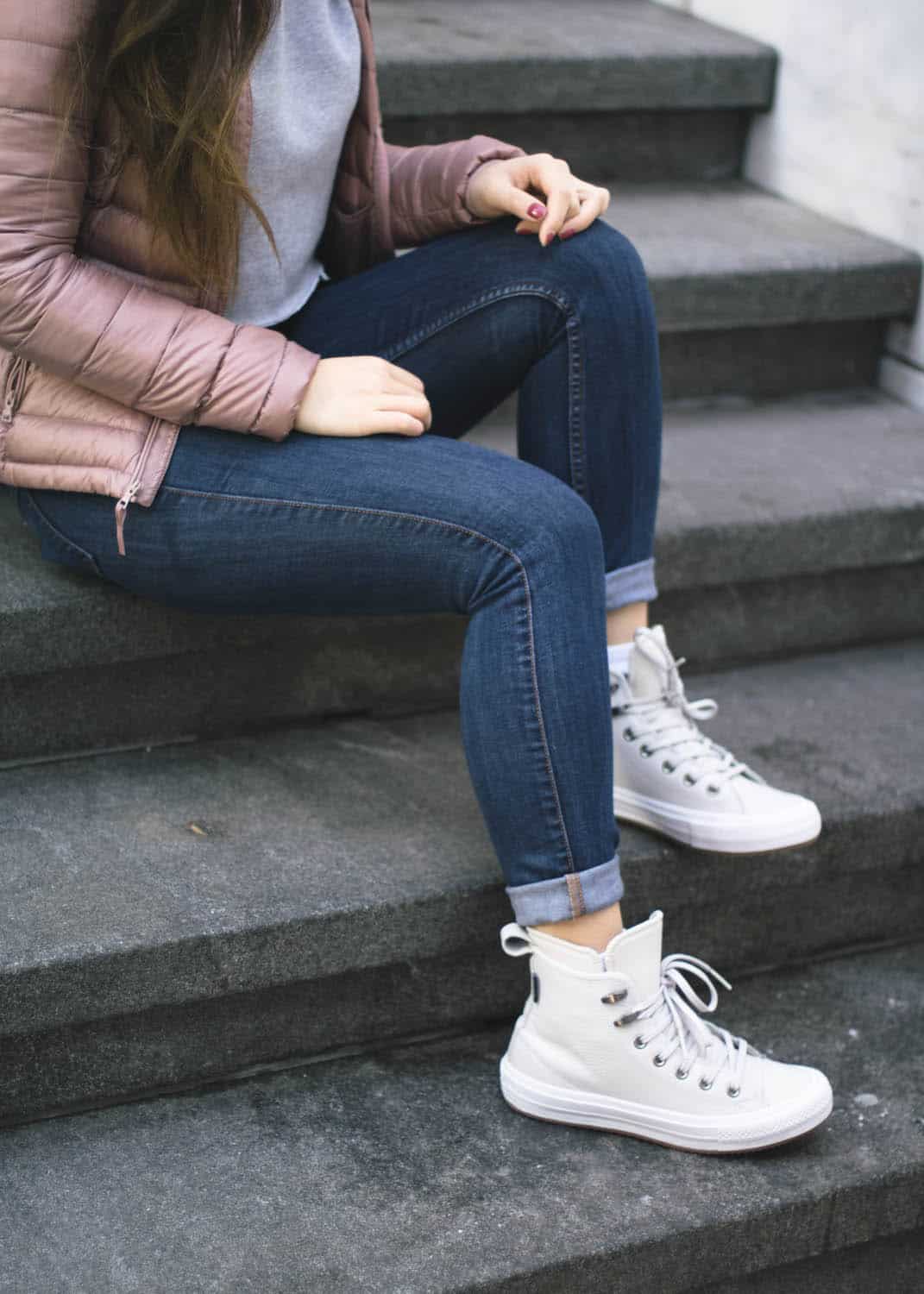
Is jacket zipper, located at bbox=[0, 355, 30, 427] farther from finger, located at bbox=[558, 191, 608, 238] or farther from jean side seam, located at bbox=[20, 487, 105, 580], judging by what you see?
finger, located at bbox=[558, 191, 608, 238]

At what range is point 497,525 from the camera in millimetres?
1349

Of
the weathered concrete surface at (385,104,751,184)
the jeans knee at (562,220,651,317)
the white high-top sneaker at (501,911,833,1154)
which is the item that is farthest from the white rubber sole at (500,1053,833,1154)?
the weathered concrete surface at (385,104,751,184)

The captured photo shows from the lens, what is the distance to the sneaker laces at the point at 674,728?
5.20 feet

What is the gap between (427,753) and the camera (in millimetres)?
1764

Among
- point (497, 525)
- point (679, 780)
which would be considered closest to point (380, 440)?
point (497, 525)

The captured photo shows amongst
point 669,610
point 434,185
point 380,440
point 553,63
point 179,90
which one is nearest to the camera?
point 179,90

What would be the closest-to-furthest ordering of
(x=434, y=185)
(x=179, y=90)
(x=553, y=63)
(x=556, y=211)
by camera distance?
(x=179, y=90) < (x=556, y=211) < (x=434, y=185) < (x=553, y=63)

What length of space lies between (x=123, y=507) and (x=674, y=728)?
64 centimetres

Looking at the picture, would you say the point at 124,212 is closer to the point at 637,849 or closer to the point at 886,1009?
the point at 637,849

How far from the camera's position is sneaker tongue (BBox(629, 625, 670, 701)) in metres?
1.60

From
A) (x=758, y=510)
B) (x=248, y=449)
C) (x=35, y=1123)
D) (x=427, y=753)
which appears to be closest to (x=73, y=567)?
(x=248, y=449)

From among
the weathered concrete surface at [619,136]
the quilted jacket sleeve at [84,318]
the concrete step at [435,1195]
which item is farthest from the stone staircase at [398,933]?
the weathered concrete surface at [619,136]

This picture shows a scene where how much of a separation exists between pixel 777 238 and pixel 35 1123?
1.78 metres

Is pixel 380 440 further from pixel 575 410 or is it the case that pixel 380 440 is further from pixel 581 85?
pixel 581 85
